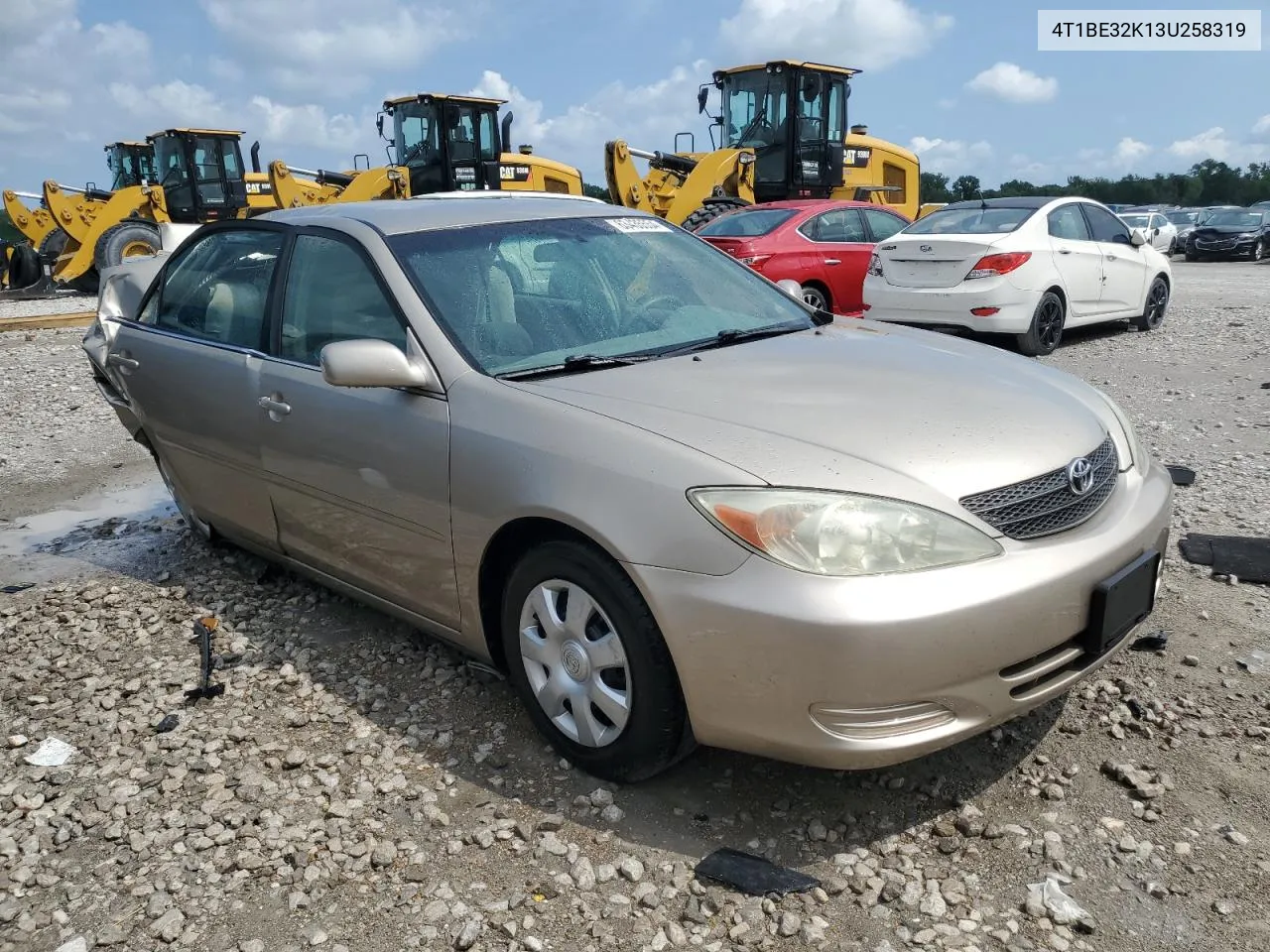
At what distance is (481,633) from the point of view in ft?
10.5

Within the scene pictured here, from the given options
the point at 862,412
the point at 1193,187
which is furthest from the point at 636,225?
the point at 1193,187

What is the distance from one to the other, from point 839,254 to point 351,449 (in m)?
8.76

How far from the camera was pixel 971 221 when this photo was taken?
10.1m

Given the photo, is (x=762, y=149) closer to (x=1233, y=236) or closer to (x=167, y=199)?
(x=167, y=199)

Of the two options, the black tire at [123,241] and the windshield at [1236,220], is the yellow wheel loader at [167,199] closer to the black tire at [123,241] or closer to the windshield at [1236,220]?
the black tire at [123,241]

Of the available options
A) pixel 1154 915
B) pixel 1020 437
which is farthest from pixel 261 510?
pixel 1154 915

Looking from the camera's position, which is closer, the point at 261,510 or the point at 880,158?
the point at 261,510

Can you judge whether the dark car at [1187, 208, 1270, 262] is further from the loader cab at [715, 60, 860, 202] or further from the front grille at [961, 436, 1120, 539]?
the front grille at [961, 436, 1120, 539]

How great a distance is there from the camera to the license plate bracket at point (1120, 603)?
2.61m

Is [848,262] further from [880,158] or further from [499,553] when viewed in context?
[499,553]

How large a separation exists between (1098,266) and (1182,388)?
8.92ft

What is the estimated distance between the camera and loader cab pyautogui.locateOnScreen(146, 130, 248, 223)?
21.8 metres

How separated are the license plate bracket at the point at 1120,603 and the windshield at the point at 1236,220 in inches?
1153

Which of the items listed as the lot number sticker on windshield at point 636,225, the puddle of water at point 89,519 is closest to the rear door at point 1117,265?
the lot number sticker on windshield at point 636,225
